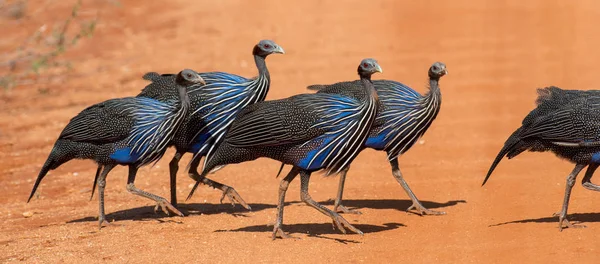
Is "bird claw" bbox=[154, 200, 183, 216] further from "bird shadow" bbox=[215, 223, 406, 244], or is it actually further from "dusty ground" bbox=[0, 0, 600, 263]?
"bird shadow" bbox=[215, 223, 406, 244]

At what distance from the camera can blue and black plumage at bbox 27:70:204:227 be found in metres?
8.37

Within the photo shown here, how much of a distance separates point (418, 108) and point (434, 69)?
35 cm

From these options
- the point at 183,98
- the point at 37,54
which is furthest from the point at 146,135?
the point at 37,54

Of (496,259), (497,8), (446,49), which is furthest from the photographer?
(497,8)

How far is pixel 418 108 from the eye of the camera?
8547mm

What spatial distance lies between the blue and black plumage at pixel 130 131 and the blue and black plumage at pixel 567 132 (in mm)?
2631

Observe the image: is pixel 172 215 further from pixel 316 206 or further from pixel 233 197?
pixel 316 206

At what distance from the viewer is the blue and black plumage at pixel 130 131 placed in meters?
8.37

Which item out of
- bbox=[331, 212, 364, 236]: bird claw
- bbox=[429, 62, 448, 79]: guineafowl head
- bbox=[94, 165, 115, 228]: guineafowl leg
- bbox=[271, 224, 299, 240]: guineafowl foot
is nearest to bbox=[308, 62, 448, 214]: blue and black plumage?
bbox=[429, 62, 448, 79]: guineafowl head

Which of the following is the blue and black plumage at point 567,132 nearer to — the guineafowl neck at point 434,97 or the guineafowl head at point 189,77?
the guineafowl neck at point 434,97

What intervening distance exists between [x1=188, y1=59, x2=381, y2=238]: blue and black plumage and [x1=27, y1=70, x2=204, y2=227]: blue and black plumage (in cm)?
73

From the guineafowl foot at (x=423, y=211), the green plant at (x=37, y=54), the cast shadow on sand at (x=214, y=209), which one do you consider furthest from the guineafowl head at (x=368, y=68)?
the green plant at (x=37, y=54)

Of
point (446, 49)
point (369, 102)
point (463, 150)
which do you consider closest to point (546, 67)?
point (446, 49)

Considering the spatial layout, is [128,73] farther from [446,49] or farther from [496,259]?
[496,259]
